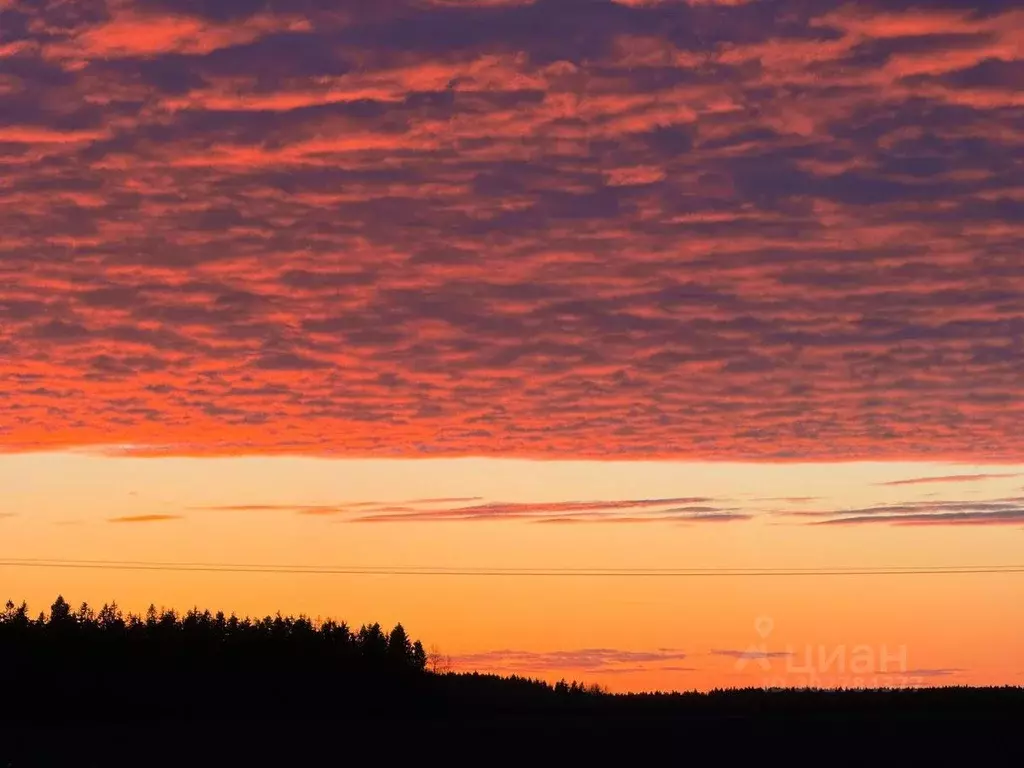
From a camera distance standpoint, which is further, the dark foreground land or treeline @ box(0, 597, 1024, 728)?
treeline @ box(0, 597, 1024, 728)

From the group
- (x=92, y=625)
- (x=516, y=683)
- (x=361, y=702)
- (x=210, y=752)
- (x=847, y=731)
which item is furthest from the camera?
(x=516, y=683)

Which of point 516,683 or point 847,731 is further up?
point 516,683

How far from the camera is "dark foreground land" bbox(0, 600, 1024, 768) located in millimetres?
76875

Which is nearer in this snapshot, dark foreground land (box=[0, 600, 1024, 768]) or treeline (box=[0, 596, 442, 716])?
dark foreground land (box=[0, 600, 1024, 768])

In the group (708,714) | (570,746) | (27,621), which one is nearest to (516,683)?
(27,621)

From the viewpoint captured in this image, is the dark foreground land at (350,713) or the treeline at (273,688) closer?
the dark foreground land at (350,713)

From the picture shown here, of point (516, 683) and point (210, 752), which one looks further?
point (516, 683)

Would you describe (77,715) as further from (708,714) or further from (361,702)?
(708,714)

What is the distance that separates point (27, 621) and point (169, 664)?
24.1 metres

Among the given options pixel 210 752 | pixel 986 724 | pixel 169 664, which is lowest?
pixel 210 752

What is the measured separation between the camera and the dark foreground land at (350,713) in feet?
252

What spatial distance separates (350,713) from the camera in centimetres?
14238

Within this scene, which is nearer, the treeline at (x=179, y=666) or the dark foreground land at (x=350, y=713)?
the dark foreground land at (x=350, y=713)

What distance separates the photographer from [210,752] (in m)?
77.2
